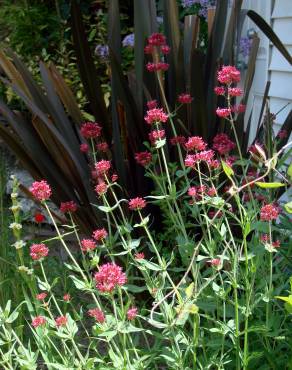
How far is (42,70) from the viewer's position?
10.1ft

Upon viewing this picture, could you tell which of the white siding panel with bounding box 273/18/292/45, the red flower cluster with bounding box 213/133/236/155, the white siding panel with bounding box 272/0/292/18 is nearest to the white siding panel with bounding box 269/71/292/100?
the white siding panel with bounding box 273/18/292/45

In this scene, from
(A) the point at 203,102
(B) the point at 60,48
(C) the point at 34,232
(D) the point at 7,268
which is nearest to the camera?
(A) the point at 203,102

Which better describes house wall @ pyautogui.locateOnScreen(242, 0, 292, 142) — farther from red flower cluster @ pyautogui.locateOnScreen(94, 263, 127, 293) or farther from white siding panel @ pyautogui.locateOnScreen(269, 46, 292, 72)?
red flower cluster @ pyautogui.locateOnScreen(94, 263, 127, 293)

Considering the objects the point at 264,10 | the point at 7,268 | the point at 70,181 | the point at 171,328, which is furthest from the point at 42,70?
the point at 171,328

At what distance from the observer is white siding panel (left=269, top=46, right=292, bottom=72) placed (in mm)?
3561

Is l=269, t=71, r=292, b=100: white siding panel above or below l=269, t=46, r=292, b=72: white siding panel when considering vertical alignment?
below

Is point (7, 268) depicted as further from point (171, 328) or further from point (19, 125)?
point (171, 328)

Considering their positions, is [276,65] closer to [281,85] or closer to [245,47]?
[281,85]

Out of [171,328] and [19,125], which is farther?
[19,125]

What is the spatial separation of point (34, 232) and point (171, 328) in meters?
2.90

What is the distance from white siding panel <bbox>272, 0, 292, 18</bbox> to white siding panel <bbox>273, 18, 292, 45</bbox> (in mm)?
32

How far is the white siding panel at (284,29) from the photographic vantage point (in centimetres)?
354

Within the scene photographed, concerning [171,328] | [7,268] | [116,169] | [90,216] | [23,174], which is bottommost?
[23,174]

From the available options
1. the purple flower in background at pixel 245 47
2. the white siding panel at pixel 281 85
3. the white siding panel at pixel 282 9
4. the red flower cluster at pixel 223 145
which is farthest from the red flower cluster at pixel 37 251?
the purple flower in background at pixel 245 47
